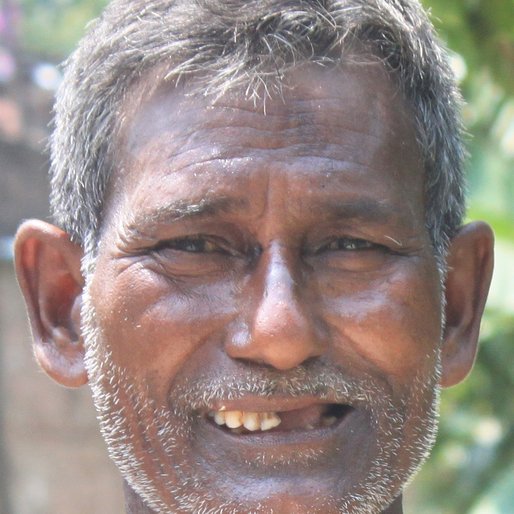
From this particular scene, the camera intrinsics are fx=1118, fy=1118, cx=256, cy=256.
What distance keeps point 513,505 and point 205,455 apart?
9.01 ft

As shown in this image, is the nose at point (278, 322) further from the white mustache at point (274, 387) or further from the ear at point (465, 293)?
the ear at point (465, 293)

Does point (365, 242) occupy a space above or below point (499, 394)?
below

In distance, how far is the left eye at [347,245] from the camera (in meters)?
2.43

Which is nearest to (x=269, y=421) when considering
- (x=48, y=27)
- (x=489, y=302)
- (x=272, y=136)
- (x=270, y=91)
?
(x=272, y=136)

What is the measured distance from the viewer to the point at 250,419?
233 cm

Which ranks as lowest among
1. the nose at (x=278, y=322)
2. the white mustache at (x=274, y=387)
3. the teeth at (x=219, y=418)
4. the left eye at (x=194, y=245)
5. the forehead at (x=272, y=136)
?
the teeth at (x=219, y=418)

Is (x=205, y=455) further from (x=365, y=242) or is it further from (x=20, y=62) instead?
(x=20, y=62)

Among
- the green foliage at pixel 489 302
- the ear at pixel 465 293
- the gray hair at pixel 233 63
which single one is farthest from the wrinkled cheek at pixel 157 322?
the green foliage at pixel 489 302

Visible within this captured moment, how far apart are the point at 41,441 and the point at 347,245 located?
6.81 m

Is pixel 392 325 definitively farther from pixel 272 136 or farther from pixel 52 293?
pixel 52 293

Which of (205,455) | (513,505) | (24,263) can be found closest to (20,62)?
(513,505)

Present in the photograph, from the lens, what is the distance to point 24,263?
2756 mm

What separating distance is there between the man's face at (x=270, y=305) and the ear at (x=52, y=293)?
220mm

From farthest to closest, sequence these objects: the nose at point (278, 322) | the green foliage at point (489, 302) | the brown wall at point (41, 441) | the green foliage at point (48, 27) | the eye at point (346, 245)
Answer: the brown wall at point (41, 441)
the green foliage at point (48, 27)
the green foliage at point (489, 302)
the eye at point (346, 245)
the nose at point (278, 322)
